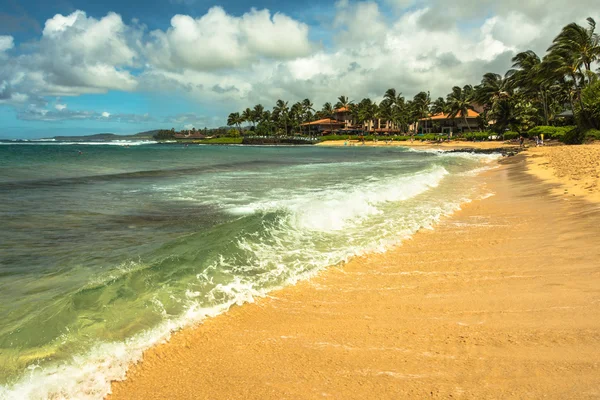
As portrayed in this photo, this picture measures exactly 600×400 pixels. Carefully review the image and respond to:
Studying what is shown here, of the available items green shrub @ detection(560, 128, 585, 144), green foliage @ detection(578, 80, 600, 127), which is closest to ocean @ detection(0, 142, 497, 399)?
green shrub @ detection(560, 128, 585, 144)

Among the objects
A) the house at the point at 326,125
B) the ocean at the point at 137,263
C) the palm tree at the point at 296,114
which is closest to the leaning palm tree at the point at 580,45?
the ocean at the point at 137,263

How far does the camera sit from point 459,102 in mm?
79688

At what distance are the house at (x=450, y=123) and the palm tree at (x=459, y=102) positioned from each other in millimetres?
2299

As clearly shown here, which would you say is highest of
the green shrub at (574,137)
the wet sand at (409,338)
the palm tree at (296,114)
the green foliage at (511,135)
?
the palm tree at (296,114)

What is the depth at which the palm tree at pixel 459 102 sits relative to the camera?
8019 centimetres

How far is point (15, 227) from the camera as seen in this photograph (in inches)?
387

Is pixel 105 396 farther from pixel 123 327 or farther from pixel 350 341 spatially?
pixel 350 341

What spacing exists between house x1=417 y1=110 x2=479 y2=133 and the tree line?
184 centimetres

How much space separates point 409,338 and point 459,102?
85409 mm

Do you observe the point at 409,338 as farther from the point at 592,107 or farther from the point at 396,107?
Result: the point at 396,107

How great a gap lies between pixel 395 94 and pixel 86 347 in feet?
372

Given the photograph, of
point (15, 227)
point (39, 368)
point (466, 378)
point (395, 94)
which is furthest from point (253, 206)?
point (395, 94)

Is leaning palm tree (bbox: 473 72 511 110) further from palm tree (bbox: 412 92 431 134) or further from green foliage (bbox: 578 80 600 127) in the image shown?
green foliage (bbox: 578 80 600 127)

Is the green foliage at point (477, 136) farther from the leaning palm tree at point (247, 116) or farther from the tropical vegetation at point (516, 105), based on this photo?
the leaning palm tree at point (247, 116)
